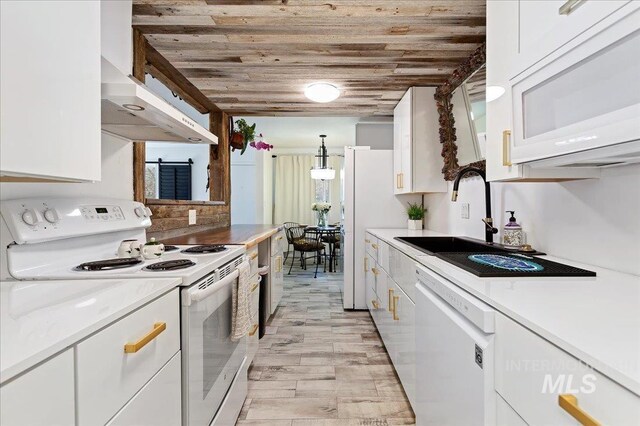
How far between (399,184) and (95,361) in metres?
2.88

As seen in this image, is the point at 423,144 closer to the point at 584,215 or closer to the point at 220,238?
the point at 584,215

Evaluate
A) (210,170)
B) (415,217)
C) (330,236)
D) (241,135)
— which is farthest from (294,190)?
(415,217)

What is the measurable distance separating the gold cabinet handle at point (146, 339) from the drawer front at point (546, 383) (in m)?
0.89

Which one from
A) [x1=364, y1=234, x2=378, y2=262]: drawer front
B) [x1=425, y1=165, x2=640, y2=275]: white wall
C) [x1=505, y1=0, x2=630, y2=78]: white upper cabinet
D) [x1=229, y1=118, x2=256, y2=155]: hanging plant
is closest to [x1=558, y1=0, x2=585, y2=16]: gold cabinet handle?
[x1=505, y1=0, x2=630, y2=78]: white upper cabinet

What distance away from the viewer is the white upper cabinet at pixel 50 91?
2.32ft

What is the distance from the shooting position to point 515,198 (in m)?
1.75

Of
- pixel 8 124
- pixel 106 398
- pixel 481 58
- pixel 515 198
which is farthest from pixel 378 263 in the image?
pixel 8 124

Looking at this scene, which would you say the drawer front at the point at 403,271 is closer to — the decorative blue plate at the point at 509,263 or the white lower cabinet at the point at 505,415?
the decorative blue plate at the point at 509,263

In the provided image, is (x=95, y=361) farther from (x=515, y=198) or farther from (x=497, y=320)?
(x=515, y=198)

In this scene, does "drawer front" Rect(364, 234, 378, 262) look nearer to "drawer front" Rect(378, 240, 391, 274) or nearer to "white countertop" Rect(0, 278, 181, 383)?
"drawer front" Rect(378, 240, 391, 274)

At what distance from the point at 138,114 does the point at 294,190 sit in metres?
5.88

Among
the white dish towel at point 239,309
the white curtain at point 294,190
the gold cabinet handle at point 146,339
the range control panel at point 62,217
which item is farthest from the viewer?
the white curtain at point 294,190

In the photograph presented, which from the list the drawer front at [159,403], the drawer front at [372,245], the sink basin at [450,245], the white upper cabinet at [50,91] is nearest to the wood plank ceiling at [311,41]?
the white upper cabinet at [50,91]

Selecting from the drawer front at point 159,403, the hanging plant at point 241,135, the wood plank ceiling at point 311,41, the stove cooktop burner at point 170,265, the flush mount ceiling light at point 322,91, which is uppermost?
the wood plank ceiling at point 311,41
